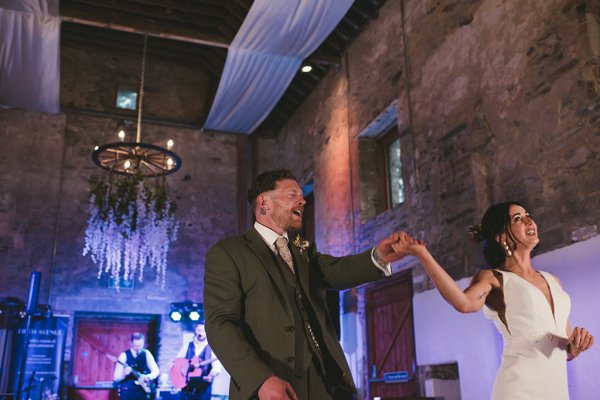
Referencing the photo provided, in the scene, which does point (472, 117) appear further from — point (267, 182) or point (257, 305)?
point (257, 305)

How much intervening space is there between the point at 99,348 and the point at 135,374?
5.56 feet

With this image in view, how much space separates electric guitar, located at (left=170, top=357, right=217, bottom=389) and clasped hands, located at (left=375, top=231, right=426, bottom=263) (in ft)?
21.4

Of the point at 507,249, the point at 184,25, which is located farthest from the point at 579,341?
the point at 184,25

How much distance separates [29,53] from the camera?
7371mm

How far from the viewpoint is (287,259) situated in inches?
85.6

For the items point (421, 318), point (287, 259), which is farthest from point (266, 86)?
point (287, 259)

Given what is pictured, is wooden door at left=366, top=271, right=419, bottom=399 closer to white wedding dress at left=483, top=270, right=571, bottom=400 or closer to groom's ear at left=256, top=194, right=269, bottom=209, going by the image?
white wedding dress at left=483, top=270, right=571, bottom=400

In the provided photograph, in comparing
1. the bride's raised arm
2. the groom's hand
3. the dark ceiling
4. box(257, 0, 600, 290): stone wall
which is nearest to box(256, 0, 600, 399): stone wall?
box(257, 0, 600, 290): stone wall

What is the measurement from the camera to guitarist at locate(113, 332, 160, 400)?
792cm

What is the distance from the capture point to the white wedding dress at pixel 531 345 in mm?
2311

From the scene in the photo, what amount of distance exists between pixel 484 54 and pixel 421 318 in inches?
108

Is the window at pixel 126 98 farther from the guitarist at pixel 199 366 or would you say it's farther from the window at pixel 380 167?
the window at pixel 380 167

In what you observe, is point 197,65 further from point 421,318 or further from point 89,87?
point 421,318

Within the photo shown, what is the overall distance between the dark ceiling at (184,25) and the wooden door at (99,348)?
4.68m
